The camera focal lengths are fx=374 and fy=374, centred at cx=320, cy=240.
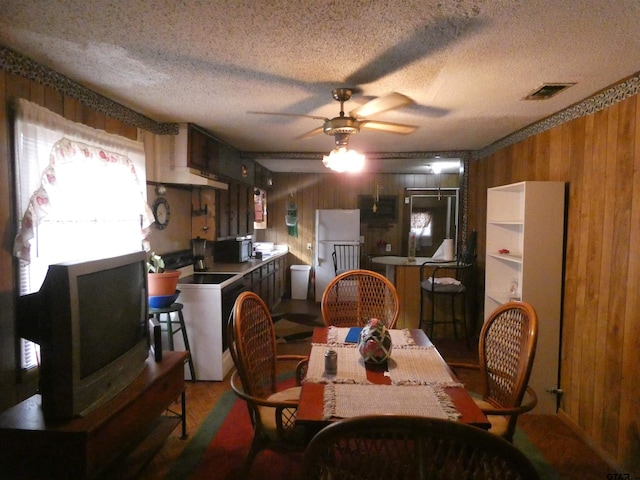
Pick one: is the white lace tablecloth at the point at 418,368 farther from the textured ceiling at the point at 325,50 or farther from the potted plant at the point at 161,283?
the potted plant at the point at 161,283

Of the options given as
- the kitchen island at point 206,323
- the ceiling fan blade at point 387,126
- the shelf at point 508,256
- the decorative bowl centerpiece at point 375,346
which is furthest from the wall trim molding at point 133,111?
the decorative bowl centerpiece at point 375,346

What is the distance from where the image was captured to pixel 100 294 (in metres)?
1.65

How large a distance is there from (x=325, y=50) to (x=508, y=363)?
1714mm

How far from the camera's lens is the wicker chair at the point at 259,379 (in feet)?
5.11

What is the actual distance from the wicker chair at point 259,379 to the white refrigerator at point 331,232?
401cm

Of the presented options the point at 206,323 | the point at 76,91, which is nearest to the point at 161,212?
the point at 206,323

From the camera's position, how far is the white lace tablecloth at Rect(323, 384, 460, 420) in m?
1.30

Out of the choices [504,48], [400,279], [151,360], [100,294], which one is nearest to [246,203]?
[400,279]

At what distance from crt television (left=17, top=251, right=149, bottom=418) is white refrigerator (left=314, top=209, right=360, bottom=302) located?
4218 mm

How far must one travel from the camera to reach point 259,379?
1.77 meters

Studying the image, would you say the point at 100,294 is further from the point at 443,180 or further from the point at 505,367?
the point at 443,180

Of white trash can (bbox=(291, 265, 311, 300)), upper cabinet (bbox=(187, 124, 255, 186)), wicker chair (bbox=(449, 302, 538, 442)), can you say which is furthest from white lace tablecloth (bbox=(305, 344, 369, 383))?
white trash can (bbox=(291, 265, 311, 300))

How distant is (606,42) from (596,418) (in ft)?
6.82

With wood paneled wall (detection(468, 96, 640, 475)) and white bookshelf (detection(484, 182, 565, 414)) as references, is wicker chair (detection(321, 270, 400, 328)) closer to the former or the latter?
white bookshelf (detection(484, 182, 565, 414))
